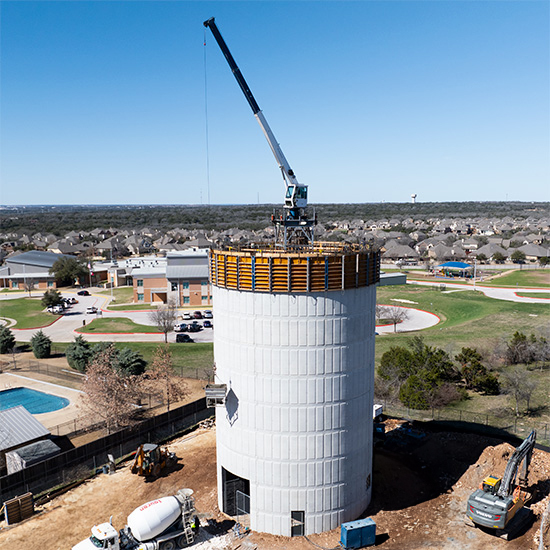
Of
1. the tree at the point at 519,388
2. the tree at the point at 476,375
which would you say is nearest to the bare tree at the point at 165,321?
the tree at the point at 476,375

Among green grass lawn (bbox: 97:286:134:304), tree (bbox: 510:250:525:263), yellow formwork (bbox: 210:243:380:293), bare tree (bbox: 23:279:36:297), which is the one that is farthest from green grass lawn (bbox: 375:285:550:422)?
bare tree (bbox: 23:279:36:297)

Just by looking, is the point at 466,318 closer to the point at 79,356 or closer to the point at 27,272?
the point at 79,356

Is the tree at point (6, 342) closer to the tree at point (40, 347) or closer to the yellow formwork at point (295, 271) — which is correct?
the tree at point (40, 347)

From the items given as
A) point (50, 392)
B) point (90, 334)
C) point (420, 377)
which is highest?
point (420, 377)

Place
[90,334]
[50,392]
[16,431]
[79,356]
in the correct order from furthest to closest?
[90,334] < [79,356] < [50,392] < [16,431]

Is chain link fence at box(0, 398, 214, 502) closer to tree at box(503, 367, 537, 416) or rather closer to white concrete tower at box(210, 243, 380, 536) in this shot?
white concrete tower at box(210, 243, 380, 536)

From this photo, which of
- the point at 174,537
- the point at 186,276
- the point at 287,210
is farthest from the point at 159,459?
the point at 186,276

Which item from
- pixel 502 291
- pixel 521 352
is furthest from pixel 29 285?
pixel 502 291
